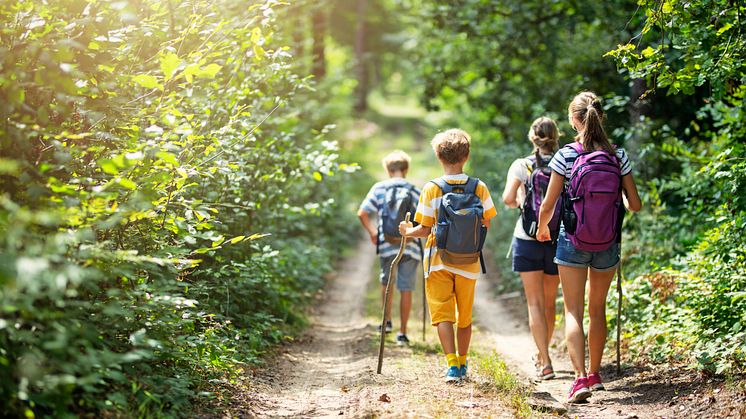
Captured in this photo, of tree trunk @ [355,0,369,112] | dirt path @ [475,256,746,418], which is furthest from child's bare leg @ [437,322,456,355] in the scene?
tree trunk @ [355,0,369,112]

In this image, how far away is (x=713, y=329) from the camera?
623cm

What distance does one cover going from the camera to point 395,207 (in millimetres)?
8398

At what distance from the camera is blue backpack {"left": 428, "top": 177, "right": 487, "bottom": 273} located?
6.04 m

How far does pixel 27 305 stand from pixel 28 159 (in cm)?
154

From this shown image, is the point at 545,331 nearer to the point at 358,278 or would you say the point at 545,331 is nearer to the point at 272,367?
the point at 272,367

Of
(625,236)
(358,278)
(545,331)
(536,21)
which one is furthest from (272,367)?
(536,21)

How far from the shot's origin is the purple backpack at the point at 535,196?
6539mm

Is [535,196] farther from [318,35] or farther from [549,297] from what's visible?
[318,35]

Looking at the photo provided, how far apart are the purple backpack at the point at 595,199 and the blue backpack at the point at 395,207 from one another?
2813 mm

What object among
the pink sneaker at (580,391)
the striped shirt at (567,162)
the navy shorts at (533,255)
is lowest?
the pink sneaker at (580,391)

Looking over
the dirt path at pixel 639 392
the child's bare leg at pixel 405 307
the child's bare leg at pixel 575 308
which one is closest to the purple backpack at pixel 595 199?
the child's bare leg at pixel 575 308

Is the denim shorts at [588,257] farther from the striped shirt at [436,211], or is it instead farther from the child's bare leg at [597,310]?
the striped shirt at [436,211]

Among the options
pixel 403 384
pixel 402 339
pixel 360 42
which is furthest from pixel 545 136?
pixel 360 42

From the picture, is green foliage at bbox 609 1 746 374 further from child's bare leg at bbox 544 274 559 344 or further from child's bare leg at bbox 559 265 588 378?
child's bare leg at bbox 559 265 588 378
